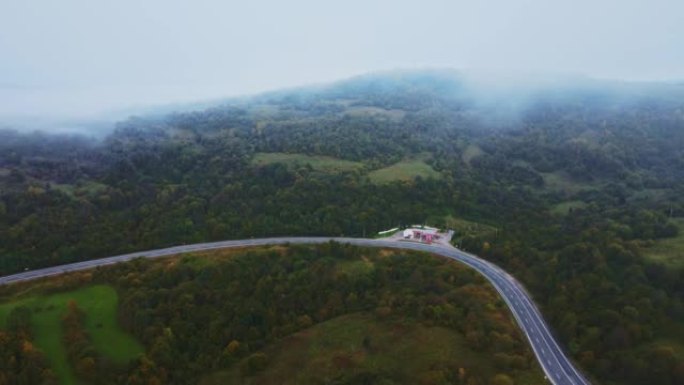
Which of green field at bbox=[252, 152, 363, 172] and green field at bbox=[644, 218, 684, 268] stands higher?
green field at bbox=[252, 152, 363, 172]

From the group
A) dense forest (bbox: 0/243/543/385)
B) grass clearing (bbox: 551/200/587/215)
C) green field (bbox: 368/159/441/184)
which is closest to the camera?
dense forest (bbox: 0/243/543/385)

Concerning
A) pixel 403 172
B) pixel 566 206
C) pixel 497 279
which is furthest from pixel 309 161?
pixel 497 279

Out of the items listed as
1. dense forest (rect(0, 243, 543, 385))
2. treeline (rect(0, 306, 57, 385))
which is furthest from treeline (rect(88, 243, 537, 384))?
treeline (rect(0, 306, 57, 385))

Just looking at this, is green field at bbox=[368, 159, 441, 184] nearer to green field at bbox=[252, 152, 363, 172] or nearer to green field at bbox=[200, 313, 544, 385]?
green field at bbox=[252, 152, 363, 172]

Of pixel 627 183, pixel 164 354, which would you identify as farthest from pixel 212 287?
pixel 627 183

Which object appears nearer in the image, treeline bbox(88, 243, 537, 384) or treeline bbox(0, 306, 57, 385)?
treeline bbox(0, 306, 57, 385)

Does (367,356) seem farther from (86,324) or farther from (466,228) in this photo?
(466,228)

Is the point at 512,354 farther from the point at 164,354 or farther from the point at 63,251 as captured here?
the point at 63,251
